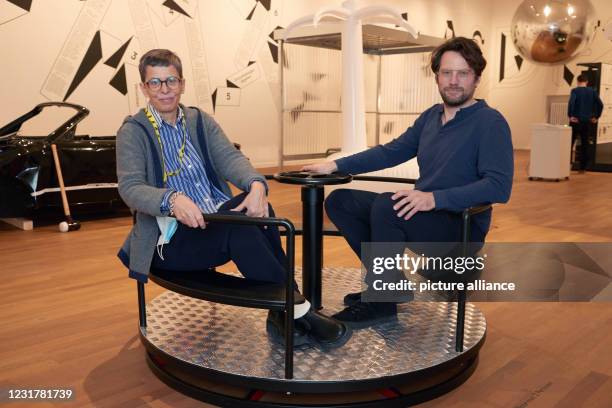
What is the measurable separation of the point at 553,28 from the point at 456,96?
3.22 meters

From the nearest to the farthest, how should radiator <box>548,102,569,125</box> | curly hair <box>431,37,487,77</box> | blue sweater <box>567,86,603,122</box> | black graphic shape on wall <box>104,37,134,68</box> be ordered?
curly hair <box>431,37,487,77</box>, black graphic shape on wall <box>104,37,134,68</box>, blue sweater <box>567,86,603,122</box>, radiator <box>548,102,569,125</box>

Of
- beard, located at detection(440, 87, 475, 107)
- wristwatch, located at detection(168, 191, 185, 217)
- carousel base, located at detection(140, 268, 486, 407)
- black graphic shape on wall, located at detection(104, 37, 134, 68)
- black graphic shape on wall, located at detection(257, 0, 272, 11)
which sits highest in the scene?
black graphic shape on wall, located at detection(257, 0, 272, 11)

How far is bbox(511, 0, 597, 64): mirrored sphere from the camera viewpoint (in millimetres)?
4871

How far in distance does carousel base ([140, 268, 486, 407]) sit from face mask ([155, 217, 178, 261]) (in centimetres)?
36

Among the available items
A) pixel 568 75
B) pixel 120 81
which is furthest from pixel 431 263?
pixel 568 75

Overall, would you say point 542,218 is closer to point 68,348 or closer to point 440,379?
point 440,379

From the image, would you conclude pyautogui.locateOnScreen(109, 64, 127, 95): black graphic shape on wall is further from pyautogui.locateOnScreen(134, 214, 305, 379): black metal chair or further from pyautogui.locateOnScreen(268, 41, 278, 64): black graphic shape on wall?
pyautogui.locateOnScreen(134, 214, 305, 379): black metal chair

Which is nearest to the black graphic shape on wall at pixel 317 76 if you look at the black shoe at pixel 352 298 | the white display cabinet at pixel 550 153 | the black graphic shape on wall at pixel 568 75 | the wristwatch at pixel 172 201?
the white display cabinet at pixel 550 153

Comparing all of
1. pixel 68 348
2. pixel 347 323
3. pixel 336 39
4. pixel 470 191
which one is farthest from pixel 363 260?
pixel 336 39

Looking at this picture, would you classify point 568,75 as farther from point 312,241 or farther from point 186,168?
point 186,168

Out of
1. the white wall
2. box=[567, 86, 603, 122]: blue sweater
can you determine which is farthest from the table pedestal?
box=[567, 86, 603, 122]: blue sweater

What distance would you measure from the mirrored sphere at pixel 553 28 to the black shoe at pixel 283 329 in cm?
394

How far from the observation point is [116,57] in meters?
7.48

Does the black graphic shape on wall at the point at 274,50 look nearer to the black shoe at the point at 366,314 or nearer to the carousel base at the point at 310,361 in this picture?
the carousel base at the point at 310,361
